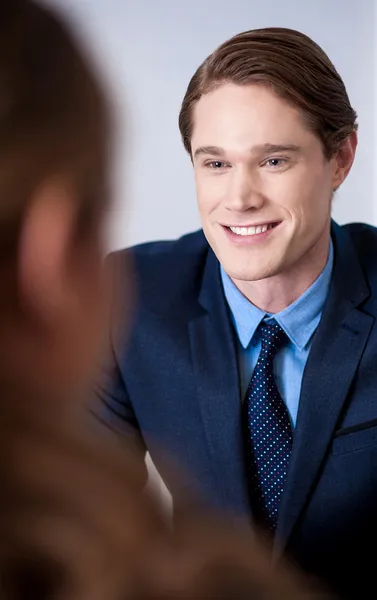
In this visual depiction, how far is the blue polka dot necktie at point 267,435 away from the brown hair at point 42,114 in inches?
38.2

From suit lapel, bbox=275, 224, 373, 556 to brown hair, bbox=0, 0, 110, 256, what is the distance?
38.5 inches

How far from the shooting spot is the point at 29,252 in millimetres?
396

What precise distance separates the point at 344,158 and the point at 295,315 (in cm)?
30

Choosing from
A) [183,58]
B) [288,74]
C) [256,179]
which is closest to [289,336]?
[256,179]

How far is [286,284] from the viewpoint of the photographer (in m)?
1.40

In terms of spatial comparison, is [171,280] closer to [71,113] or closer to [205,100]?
[205,100]

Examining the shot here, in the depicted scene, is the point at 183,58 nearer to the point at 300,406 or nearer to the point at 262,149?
the point at 262,149

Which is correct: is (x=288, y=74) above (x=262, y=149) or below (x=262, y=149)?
above

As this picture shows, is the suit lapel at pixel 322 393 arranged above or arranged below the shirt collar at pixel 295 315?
below

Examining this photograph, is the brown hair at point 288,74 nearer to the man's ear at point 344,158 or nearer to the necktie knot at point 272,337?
the man's ear at point 344,158

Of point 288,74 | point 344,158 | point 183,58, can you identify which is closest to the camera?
point 288,74

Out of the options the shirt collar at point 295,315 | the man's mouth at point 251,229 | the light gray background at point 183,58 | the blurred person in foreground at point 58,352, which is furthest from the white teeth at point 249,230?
the blurred person in foreground at point 58,352

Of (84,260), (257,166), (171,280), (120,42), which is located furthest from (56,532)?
(120,42)

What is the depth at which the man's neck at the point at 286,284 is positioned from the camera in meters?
1.40
